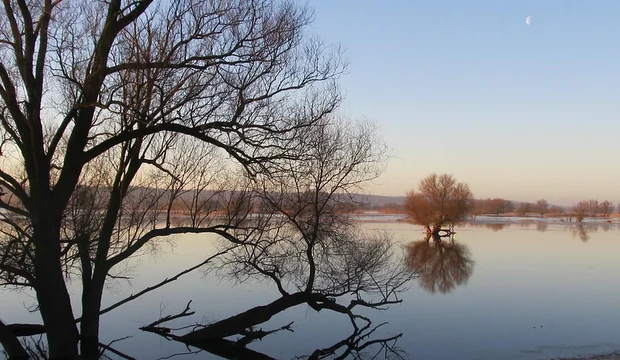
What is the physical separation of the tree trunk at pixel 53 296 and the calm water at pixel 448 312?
258 centimetres

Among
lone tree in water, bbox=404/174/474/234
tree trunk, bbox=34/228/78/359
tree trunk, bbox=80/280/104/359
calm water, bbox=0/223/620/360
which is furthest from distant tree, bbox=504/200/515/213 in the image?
tree trunk, bbox=34/228/78/359

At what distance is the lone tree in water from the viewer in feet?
166

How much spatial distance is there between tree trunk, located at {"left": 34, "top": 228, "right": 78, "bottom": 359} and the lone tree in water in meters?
42.8

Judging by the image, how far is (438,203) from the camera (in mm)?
52781

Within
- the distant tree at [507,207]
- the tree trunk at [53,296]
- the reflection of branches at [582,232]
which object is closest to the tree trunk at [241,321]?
the tree trunk at [53,296]

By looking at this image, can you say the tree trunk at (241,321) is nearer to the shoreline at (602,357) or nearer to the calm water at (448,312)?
the calm water at (448,312)

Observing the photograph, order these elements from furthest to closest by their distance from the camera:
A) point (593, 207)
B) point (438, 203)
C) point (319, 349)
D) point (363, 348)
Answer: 1. point (593, 207)
2. point (438, 203)
3. point (363, 348)
4. point (319, 349)

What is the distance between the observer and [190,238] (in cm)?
3353

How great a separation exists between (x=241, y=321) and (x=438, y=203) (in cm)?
4384

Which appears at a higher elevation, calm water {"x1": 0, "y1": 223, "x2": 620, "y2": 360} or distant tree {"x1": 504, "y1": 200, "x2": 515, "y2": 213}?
distant tree {"x1": 504, "y1": 200, "x2": 515, "y2": 213}

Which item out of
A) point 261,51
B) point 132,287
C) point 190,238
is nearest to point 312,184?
point 261,51

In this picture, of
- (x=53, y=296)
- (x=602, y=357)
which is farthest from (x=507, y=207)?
(x=53, y=296)

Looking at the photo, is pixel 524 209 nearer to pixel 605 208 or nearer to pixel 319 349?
pixel 605 208

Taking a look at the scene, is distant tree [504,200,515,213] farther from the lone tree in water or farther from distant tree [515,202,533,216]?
the lone tree in water
